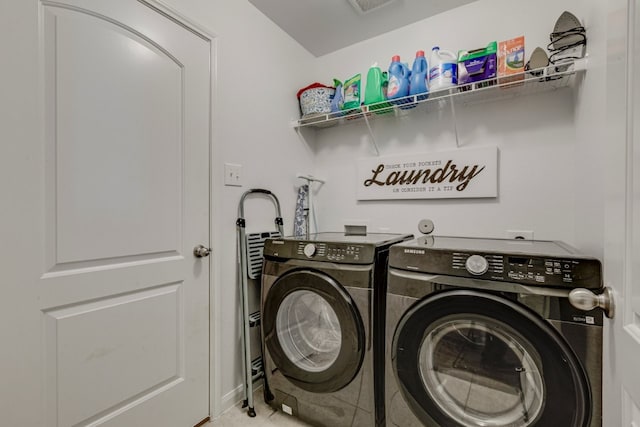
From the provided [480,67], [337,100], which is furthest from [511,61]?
[337,100]

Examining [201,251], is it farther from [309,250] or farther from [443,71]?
[443,71]

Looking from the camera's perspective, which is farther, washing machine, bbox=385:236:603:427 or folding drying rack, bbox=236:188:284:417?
folding drying rack, bbox=236:188:284:417

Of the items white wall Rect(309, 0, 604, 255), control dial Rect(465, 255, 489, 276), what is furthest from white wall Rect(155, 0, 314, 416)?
control dial Rect(465, 255, 489, 276)

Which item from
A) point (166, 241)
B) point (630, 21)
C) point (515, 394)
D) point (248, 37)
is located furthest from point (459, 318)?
point (248, 37)

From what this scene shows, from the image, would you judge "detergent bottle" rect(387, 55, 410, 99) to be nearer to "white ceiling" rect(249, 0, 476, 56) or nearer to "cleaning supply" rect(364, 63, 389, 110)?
"cleaning supply" rect(364, 63, 389, 110)

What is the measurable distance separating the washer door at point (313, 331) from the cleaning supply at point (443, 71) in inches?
50.6

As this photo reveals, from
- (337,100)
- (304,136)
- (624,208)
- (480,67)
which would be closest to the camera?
(624,208)

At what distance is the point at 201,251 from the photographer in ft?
5.14

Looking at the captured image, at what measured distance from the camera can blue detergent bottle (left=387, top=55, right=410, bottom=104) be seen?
1.83m

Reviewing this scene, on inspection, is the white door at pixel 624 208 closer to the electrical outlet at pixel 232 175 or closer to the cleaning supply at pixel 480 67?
the cleaning supply at pixel 480 67

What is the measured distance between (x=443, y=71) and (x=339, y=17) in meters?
0.85

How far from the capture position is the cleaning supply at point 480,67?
1.59 metres

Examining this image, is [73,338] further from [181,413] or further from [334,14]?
[334,14]

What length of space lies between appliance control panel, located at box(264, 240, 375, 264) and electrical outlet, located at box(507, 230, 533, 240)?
0.96m
